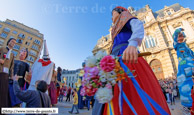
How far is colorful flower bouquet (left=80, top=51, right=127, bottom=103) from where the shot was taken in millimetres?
1096

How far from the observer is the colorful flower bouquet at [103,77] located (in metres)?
1.10

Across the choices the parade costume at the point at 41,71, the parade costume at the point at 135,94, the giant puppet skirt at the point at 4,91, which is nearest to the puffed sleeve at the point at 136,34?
the parade costume at the point at 135,94

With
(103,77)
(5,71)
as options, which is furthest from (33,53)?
(103,77)

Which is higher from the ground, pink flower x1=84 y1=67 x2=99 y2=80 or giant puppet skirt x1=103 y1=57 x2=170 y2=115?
pink flower x1=84 y1=67 x2=99 y2=80

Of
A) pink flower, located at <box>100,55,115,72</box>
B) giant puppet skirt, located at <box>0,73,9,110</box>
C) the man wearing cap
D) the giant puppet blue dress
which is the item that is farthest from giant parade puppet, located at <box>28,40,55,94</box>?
the giant puppet blue dress

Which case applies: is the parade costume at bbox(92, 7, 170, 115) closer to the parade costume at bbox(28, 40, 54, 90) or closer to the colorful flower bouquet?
the colorful flower bouquet

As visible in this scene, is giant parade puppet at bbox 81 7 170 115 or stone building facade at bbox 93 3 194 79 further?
stone building facade at bbox 93 3 194 79

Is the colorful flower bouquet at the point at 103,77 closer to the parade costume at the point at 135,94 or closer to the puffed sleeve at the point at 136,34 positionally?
the parade costume at the point at 135,94

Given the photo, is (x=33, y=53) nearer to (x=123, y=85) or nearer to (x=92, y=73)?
(x=92, y=73)

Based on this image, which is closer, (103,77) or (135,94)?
(103,77)

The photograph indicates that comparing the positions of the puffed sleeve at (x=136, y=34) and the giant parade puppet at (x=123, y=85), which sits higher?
the puffed sleeve at (x=136, y=34)

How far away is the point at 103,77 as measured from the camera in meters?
1.14

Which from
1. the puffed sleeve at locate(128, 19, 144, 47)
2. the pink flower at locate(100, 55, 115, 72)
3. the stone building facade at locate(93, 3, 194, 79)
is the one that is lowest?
the pink flower at locate(100, 55, 115, 72)

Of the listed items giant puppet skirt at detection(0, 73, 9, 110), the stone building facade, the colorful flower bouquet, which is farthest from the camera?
the stone building facade
